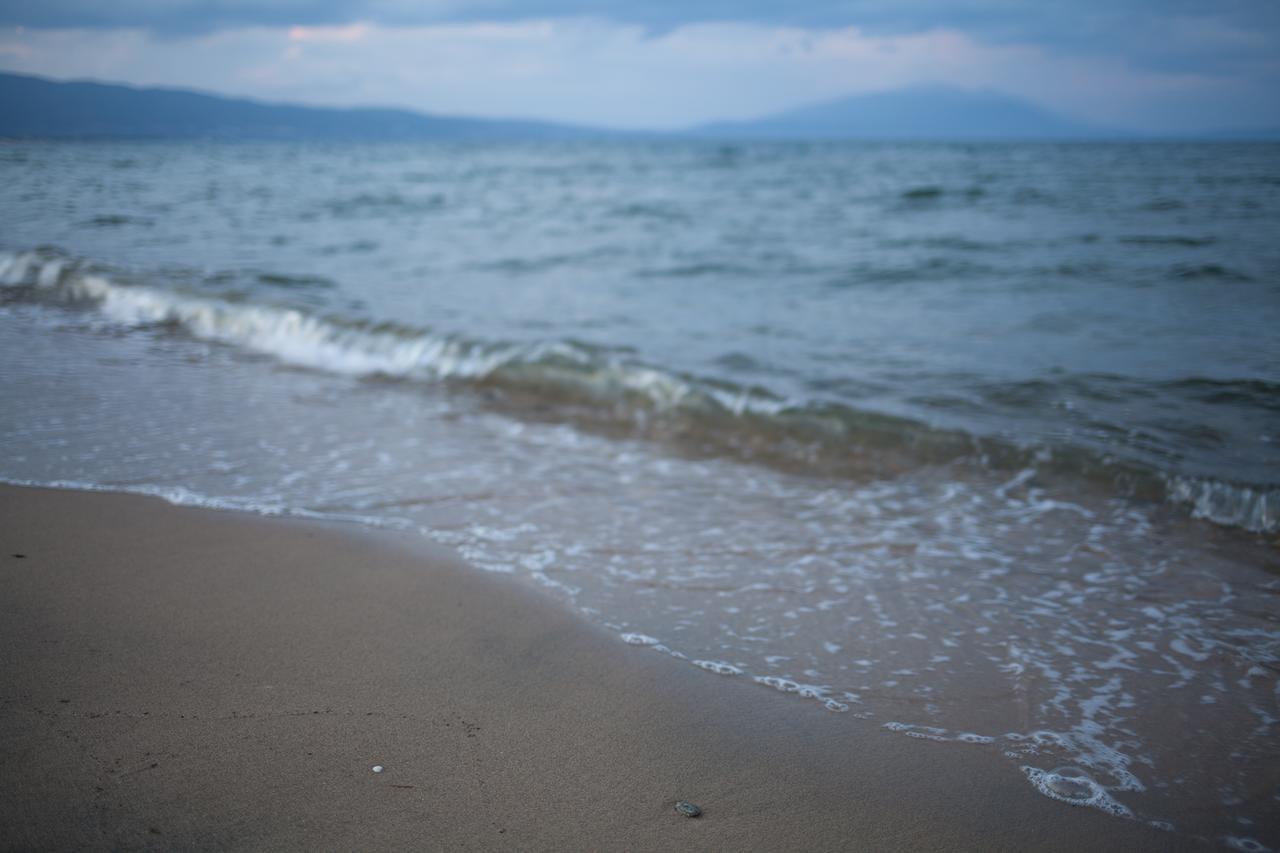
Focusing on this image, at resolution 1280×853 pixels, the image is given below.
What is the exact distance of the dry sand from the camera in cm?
178

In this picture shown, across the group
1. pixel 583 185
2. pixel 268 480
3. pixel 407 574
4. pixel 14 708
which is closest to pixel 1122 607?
pixel 407 574

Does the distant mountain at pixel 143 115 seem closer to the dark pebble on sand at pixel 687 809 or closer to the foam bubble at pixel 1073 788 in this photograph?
the dark pebble on sand at pixel 687 809

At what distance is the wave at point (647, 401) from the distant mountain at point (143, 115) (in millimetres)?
14713

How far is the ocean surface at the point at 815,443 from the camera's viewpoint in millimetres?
2621

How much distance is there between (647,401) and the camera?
5.95 metres

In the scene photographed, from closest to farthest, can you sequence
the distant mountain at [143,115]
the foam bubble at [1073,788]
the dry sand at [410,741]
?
the dry sand at [410,741], the foam bubble at [1073,788], the distant mountain at [143,115]

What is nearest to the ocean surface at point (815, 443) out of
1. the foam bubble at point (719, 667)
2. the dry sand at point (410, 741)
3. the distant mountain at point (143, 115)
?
the foam bubble at point (719, 667)

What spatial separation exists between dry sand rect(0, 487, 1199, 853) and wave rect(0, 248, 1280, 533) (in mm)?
2630

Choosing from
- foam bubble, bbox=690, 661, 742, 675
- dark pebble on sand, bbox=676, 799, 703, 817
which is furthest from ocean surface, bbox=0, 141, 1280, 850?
dark pebble on sand, bbox=676, 799, 703, 817

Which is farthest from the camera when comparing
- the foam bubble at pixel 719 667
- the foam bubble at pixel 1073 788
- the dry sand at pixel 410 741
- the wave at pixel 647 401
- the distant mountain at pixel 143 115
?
the distant mountain at pixel 143 115

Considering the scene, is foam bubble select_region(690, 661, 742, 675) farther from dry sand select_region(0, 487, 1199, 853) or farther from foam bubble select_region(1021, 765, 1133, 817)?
foam bubble select_region(1021, 765, 1133, 817)

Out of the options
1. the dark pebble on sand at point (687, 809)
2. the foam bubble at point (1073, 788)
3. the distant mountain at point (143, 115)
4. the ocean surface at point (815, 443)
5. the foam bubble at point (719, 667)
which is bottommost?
the foam bubble at point (1073, 788)

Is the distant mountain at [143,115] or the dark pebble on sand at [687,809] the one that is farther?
the distant mountain at [143,115]

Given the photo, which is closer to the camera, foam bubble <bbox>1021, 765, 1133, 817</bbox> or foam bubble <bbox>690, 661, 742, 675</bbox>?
foam bubble <bbox>1021, 765, 1133, 817</bbox>
